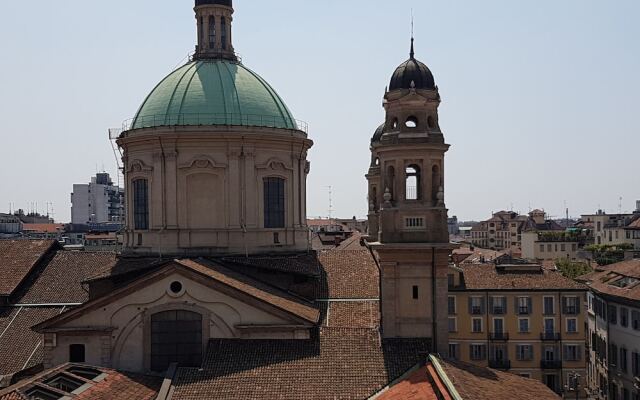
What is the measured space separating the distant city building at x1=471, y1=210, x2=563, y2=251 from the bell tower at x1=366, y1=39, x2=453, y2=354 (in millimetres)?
97773

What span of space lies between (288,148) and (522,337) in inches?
991

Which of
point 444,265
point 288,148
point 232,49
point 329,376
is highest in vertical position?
point 232,49

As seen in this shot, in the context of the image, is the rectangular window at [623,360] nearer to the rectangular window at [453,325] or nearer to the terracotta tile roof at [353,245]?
the rectangular window at [453,325]

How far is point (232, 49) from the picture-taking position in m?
42.9

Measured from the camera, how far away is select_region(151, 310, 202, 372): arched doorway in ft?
102

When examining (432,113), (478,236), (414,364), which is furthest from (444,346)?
(478,236)

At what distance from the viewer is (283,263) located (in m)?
37.1

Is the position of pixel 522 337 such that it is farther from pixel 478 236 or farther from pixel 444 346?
pixel 478 236

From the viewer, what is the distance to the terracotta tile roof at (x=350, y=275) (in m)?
36.5

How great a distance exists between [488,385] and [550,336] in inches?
1186

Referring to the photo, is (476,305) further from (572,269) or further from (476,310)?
(572,269)

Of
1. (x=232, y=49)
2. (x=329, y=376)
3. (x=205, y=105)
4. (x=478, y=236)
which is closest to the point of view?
(x=329, y=376)

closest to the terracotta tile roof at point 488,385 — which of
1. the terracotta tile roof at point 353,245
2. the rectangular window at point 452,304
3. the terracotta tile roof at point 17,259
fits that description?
the terracotta tile roof at point 353,245

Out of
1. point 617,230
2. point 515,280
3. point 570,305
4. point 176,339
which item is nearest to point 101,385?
point 176,339
